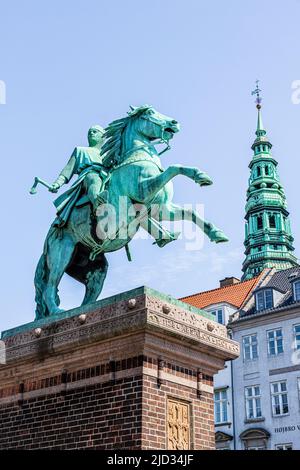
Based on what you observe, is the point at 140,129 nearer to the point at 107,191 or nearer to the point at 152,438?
the point at 107,191

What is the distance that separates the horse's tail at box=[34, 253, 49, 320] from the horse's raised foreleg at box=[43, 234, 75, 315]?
0.57 ft

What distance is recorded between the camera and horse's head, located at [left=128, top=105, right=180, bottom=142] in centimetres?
1234

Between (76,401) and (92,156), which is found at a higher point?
(92,156)

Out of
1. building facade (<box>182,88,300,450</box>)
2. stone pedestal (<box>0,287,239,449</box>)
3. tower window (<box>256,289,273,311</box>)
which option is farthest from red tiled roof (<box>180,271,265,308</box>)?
stone pedestal (<box>0,287,239,449</box>)

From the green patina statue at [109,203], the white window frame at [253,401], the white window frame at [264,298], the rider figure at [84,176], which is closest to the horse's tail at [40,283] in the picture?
the green patina statue at [109,203]

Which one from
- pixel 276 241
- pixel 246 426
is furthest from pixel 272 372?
pixel 276 241

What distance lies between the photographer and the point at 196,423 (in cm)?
1049

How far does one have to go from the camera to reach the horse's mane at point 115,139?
12.7 metres

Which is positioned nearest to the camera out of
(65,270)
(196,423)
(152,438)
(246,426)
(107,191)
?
(152,438)

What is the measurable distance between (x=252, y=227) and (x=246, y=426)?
33735 millimetres

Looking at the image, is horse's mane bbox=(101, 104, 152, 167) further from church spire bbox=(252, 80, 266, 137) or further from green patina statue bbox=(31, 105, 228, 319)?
church spire bbox=(252, 80, 266, 137)

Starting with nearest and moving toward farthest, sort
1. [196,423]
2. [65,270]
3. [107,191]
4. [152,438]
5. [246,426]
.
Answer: [152,438], [196,423], [107,191], [65,270], [246,426]

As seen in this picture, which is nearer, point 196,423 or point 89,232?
point 196,423

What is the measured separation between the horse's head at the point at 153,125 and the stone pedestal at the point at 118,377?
10.6 ft
